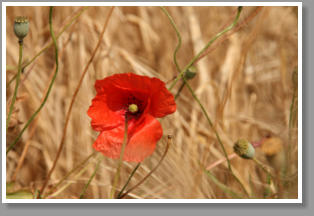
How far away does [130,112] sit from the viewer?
2.91 feet

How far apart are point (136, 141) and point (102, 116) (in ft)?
0.28

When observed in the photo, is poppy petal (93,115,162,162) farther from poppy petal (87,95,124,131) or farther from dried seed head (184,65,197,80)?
dried seed head (184,65,197,80)

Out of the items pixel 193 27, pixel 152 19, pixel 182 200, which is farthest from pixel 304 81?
pixel 152 19

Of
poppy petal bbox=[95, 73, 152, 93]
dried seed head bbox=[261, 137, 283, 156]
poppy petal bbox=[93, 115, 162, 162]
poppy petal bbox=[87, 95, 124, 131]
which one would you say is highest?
poppy petal bbox=[95, 73, 152, 93]

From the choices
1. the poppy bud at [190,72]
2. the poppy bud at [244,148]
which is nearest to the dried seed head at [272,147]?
the poppy bud at [244,148]

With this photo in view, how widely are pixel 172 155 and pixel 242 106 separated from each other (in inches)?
20.1

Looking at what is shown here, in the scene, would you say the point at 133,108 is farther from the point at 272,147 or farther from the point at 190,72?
the point at 272,147

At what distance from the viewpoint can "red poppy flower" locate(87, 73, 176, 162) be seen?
0.81 meters

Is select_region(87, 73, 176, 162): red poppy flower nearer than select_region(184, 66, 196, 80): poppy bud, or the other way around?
select_region(87, 73, 176, 162): red poppy flower

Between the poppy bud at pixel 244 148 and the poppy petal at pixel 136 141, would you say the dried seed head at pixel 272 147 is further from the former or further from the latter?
the poppy petal at pixel 136 141

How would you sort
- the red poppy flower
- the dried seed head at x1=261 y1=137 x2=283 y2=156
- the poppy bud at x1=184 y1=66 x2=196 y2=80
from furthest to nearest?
the dried seed head at x1=261 y1=137 x2=283 y2=156, the poppy bud at x1=184 y1=66 x2=196 y2=80, the red poppy flower

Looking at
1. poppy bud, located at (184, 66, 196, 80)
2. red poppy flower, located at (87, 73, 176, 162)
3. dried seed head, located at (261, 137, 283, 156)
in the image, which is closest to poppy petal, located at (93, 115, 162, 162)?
red poppy flower, located at (87, 73, 176, 162)

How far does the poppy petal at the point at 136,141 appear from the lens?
2.65 ft

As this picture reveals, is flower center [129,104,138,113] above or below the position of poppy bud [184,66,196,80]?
below
